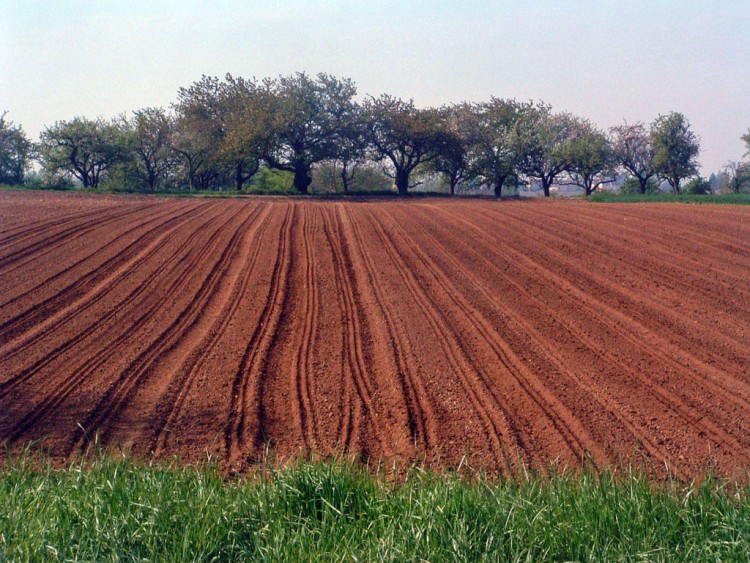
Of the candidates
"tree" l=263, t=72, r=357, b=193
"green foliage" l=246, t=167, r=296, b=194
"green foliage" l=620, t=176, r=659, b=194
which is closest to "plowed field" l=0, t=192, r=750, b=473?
"tree" l=263, t=72, r=357, b=193

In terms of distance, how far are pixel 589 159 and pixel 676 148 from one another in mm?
7286

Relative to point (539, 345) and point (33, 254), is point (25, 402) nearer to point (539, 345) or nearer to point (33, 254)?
point (539, 345)

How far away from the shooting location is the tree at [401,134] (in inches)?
1901

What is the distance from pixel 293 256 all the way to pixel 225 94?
37.5 metres

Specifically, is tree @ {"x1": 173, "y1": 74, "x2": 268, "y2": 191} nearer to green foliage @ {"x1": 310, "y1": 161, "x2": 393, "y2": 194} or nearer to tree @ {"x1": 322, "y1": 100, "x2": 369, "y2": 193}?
tree @ {"x1": 322, "y1": 100, "x2": 369, "y2": 193}

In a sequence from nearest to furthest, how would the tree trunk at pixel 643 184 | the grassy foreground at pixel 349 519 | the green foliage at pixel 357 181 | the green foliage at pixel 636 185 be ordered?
the grassy foreground at pixel 349 519, the green foliage at pixel 636 185, the tree trunk at pixel 643 184, the green foliage at pixel 357 181

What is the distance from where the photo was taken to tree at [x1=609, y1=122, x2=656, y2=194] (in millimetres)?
57094

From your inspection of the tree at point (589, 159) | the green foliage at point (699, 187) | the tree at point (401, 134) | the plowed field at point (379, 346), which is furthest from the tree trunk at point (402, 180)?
the plowed field at point (379, 346)

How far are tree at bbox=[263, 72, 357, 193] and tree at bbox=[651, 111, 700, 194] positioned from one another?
24807 millimetres

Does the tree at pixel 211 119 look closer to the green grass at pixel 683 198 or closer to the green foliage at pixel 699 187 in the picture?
the green grass at pixel 683 198

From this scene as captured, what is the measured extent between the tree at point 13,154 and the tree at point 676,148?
48.2 meters

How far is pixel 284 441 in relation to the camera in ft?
23.4

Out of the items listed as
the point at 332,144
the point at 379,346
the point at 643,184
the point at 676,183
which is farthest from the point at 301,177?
the point at 379,346

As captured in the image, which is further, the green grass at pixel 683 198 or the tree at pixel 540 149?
the tree at pixel 540 149
